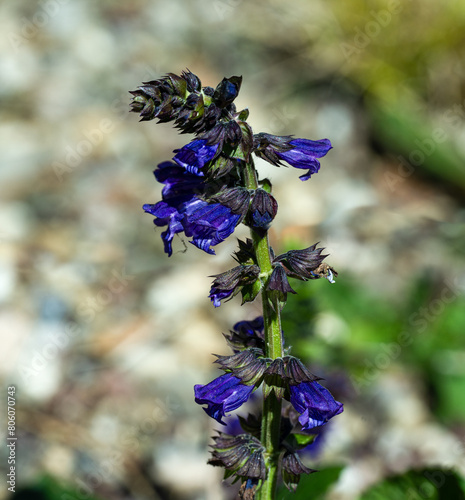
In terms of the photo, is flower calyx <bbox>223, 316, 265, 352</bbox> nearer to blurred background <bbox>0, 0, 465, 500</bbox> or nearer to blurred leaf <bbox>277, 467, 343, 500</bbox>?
blurred background <bbox>0, 0, 465, 500</bbox>

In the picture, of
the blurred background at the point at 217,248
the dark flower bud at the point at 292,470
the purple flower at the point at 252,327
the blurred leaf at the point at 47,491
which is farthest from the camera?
the blurred background at the point at 217,248

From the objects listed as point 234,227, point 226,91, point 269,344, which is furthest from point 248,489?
point 226,91

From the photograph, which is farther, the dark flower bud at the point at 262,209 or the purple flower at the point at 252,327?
the purple flower at the point at 252,327

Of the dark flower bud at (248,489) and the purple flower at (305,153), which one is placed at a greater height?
the purple flower at (305,153)

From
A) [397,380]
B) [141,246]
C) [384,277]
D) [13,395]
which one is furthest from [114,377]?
[384,277]

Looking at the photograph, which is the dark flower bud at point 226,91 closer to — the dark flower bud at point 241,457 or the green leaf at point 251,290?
the green leaf at point 251,290

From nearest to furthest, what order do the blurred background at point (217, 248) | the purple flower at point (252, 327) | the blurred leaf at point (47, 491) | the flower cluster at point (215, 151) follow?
the flower cluster at point (215, 151), the purple flower at point (252, 327), the blurred leaf at point (47, 491), the blurred background at point (217, 248)

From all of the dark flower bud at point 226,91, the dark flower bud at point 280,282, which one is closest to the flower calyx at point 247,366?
the dark flower bud at point 280,282
